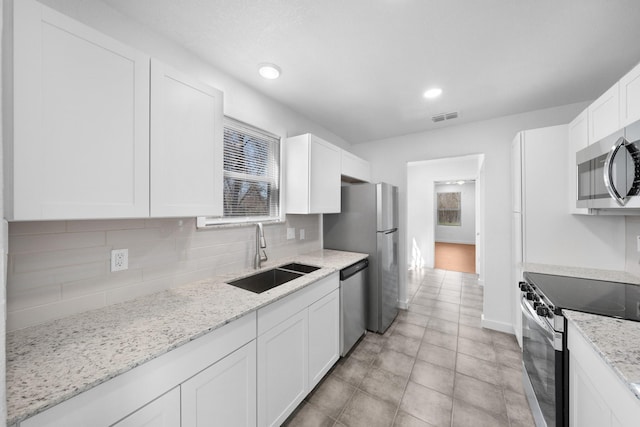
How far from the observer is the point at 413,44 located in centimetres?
162

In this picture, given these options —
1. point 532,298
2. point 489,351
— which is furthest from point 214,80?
point 489,351

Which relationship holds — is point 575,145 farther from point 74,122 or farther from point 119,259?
point 119,259

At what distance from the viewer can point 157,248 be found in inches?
60.6

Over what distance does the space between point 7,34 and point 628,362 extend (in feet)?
8.15

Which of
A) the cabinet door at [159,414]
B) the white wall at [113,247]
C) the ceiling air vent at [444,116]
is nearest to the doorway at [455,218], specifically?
the ceiling air vent at [444,116]

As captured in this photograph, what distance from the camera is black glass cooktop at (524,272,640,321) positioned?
4.09 feet

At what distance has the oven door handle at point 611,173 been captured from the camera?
1.35m

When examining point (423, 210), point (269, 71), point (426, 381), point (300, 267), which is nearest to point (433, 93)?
point (269, 71)

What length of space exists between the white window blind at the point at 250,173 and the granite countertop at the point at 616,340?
2.20 meters

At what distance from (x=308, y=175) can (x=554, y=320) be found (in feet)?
6.48

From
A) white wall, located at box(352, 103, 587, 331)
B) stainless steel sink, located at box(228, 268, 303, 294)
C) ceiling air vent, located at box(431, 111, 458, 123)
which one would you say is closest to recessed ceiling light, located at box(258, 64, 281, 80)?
stainless steel sink, located at box(228, 268, 303, 294)

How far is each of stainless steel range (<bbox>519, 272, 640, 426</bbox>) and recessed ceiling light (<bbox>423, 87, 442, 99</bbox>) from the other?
1.74 meters

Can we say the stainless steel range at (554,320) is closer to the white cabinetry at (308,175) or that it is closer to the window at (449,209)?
the white cabinetry at (308,175)

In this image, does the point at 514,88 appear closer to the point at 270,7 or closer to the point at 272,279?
the point at 270,7
